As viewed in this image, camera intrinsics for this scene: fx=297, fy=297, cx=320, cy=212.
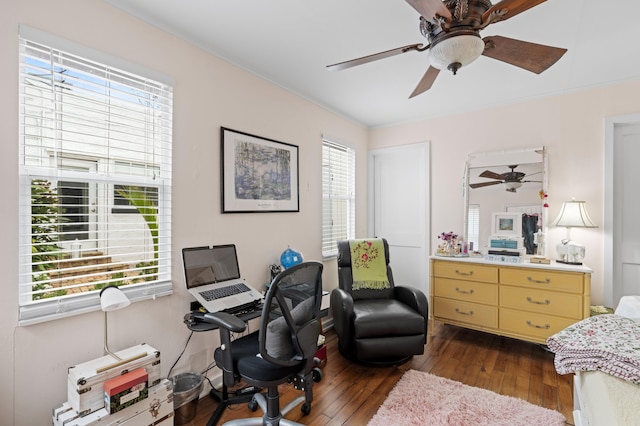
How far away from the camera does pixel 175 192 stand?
204 centimetres

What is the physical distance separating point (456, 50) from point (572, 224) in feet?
7.59

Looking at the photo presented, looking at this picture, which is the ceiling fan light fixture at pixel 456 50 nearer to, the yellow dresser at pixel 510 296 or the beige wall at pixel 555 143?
the yellow dresser at pixel 510 296

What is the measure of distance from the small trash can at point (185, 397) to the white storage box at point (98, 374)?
283 millimetres

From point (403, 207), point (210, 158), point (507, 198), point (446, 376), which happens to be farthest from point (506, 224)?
point (210, 158)

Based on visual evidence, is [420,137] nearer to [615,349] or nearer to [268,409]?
[615,349]

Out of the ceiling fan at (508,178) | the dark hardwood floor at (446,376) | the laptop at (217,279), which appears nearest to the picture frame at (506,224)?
the ceiling fan at (508,178)

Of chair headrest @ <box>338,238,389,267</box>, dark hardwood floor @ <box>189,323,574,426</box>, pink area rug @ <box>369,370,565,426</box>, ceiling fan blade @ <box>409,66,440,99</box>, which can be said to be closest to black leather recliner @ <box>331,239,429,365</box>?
dark hardwood floor @ <box>189,323,574,426</box>

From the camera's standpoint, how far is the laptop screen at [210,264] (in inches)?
78.4

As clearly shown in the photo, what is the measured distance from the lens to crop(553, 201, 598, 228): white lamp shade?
8.82 ft

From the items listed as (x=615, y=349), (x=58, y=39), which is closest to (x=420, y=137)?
(x=615, y=349)

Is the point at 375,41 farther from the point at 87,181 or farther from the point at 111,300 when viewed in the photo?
the point at 111,300

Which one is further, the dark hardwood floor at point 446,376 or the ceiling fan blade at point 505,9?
the dark hardwood floor at point 446,376

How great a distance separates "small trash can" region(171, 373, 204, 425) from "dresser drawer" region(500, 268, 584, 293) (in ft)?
9.15

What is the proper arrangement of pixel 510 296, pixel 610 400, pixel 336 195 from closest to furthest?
pixel 610 400 < pixel 510 296 < pixel 336 195
